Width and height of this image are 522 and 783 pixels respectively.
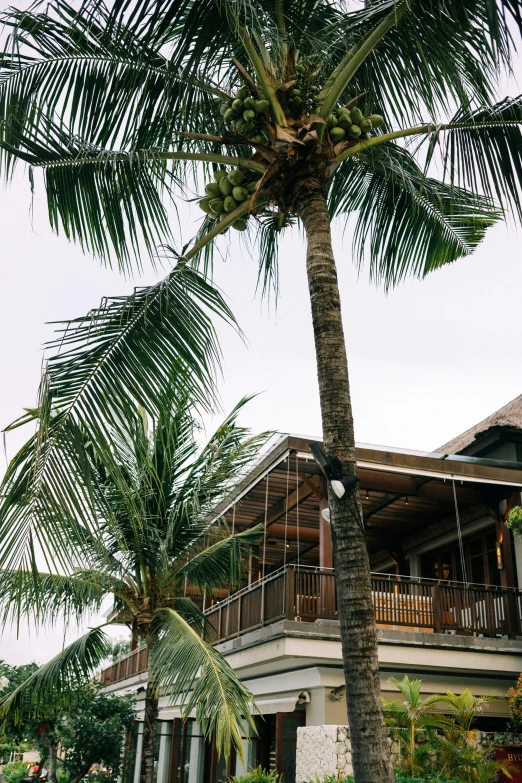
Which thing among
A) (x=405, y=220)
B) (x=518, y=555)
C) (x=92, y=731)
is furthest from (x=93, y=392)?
(x=92, y=731)

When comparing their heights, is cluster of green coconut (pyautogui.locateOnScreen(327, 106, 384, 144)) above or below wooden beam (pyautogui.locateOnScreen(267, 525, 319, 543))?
below

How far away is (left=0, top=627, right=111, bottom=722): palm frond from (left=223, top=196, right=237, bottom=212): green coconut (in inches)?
345

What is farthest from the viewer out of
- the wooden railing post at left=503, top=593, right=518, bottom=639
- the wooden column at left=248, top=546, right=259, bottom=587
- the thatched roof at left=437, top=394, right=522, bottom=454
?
the thatched roof at left=437, top=394, right=522, bottom=454

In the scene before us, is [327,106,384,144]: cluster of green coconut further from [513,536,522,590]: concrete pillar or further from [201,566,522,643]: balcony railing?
[513,536,522,590]: concrete pillar

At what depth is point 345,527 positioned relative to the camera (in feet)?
13.8

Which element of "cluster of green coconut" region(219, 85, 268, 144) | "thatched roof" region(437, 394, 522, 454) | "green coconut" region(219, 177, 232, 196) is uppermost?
"thatched roof" region(437, 394, 522, 454)

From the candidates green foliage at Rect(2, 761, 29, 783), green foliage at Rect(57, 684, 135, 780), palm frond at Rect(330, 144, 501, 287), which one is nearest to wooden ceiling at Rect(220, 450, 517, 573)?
green foliage at Rect(57, 684, 135, 780)

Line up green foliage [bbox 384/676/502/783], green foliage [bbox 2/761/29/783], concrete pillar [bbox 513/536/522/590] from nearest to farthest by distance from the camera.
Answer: green foliage [bbox 384/676/502/783]
concrete pillar [bbox 513/536/522/590]
green foliage [bbox 2/761/29/783]

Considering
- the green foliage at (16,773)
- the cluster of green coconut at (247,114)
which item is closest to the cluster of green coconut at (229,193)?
the cluster of green coconut at (247,114)

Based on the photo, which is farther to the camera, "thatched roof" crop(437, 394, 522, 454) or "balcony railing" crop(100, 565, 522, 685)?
"thatched roof" crop(437, 394, 522, 454)

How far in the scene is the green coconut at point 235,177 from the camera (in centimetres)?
506

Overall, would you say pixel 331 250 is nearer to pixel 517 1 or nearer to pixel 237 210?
pixel 237 210

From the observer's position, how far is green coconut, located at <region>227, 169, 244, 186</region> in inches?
199

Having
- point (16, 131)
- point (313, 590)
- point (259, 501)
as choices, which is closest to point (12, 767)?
point (259, 501)
